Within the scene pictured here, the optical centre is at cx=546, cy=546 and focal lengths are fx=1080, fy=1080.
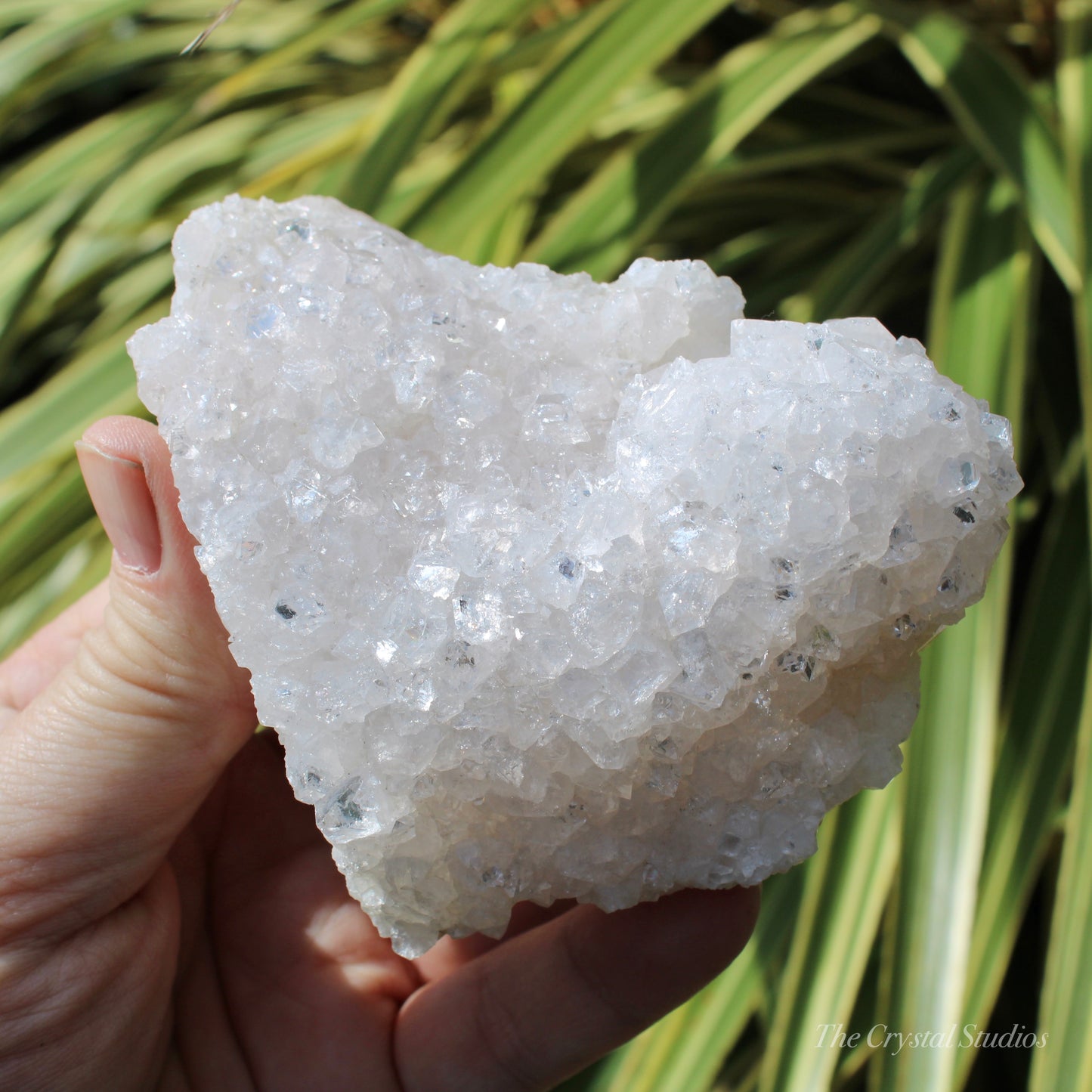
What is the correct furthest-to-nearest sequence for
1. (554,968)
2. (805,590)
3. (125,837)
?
(554,968) → (125,837) → (805,590)

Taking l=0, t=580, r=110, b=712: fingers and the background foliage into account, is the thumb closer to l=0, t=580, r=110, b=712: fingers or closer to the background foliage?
l=0, t=580, r=110, b=712: fingers

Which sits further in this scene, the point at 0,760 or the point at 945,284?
the point at 945,284

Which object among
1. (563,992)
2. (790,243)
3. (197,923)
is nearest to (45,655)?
(197,923)

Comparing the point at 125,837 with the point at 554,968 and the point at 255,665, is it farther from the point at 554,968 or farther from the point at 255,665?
the point at 554,968

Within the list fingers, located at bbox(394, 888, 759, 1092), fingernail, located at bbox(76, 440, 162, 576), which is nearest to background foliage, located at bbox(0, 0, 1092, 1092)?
fingers, located at bbox(394, 888, 759, 1092)

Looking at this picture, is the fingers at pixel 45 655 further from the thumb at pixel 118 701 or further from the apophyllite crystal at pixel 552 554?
the apophyllite crystal at pixel 552 554

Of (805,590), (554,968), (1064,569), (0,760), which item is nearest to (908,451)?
(805,590)
